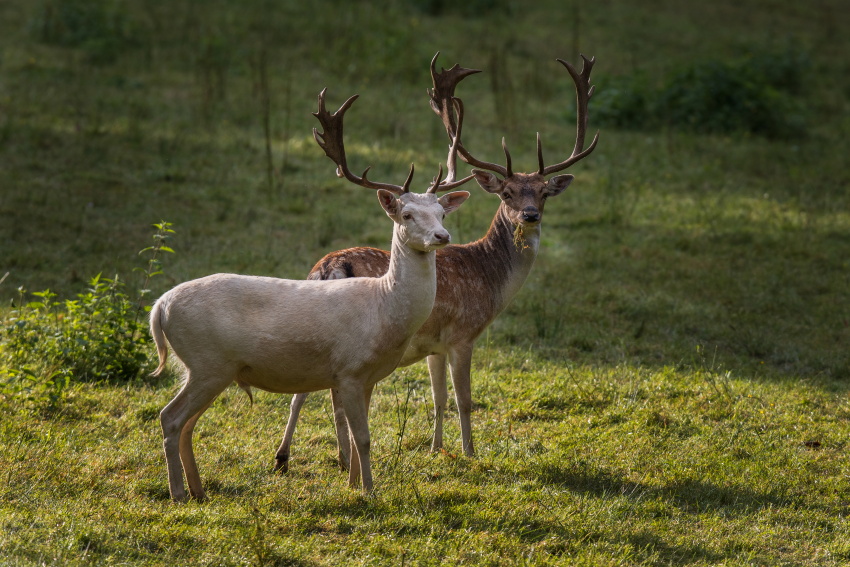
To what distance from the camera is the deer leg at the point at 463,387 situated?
23.0ft

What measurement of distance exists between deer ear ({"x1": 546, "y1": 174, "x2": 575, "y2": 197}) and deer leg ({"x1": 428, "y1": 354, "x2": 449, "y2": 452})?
62.9 inches

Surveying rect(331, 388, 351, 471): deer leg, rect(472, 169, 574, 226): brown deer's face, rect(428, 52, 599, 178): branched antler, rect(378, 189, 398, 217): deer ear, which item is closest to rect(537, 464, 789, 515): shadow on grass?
rect(331, 388, 351, 471): deer leg

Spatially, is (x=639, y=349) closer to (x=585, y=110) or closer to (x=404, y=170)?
(x=585, y=110)

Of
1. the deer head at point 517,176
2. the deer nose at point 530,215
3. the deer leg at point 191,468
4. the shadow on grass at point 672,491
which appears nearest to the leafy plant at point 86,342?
the deer leg at point 191,468

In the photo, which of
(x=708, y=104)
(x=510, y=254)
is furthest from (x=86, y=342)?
(x=708, y=104)

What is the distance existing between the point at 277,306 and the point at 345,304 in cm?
41

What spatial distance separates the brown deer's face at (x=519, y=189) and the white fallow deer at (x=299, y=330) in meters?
1.62

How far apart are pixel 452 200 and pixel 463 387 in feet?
4.94

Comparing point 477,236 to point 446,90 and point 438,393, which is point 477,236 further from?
point 438,393

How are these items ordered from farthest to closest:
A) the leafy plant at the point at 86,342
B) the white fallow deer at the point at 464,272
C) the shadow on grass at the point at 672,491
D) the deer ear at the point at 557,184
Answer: the deer ear at the point at 557,184, the leafy plant at the point at 86,342, the white fallow deer at the point at 464,272, the shadow on grass at the point at 672,491

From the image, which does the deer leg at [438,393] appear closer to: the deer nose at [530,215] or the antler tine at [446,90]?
the deer nose at [530,215]

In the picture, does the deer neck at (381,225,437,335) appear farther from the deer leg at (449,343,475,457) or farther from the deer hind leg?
the deer leg at (449,343,475,457)

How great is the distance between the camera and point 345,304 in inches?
230

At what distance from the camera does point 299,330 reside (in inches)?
224
